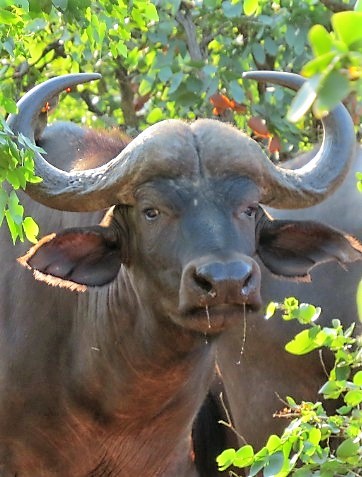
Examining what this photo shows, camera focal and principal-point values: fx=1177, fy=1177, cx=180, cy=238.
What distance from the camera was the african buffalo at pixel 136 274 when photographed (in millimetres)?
4184

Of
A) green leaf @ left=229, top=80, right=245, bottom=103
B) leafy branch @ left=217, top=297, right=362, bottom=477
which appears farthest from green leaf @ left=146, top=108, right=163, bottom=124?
leafy branch @ left=217, top=297, right=362, bottom=477

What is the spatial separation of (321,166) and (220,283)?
4.48 ft

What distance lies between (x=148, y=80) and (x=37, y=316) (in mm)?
2745

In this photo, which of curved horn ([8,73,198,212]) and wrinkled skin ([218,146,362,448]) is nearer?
curved horn ([8,73,198,212])

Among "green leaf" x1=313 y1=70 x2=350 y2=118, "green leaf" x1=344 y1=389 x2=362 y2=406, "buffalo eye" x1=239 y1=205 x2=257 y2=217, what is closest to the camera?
"green leaf" x1=313 y1=70 x2=350 y2=118

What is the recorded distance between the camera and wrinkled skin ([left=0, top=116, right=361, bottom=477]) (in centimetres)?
410

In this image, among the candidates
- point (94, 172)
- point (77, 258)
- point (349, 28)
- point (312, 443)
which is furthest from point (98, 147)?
point (349, 28)

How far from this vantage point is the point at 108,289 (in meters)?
4.96

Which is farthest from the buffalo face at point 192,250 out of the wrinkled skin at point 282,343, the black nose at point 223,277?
the wrinkled skin at point 282,343

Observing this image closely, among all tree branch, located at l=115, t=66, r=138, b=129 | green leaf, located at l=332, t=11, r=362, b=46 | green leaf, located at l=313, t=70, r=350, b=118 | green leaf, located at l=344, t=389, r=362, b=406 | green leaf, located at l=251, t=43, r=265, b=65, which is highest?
green leaf, located at l=332, t=11, r=362, b=46

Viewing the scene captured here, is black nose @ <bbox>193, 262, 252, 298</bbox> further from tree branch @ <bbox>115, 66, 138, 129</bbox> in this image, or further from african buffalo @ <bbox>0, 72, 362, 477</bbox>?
tree branch @ <bbox>115, 66, 138, 129</bbox>

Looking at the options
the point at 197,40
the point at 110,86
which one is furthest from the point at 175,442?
the point at 110,86

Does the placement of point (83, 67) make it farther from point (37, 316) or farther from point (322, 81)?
point (322, 81)

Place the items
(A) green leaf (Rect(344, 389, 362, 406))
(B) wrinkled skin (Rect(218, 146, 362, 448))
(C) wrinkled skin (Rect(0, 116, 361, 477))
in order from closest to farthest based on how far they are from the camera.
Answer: (A) green leaf (Rect(344, 389, 362, 406)) → (C) wrinkled skin (Rect(0, 116, 361, 477)) → (B) wrinkled skin (Rect(218, 146, 362, 448))
